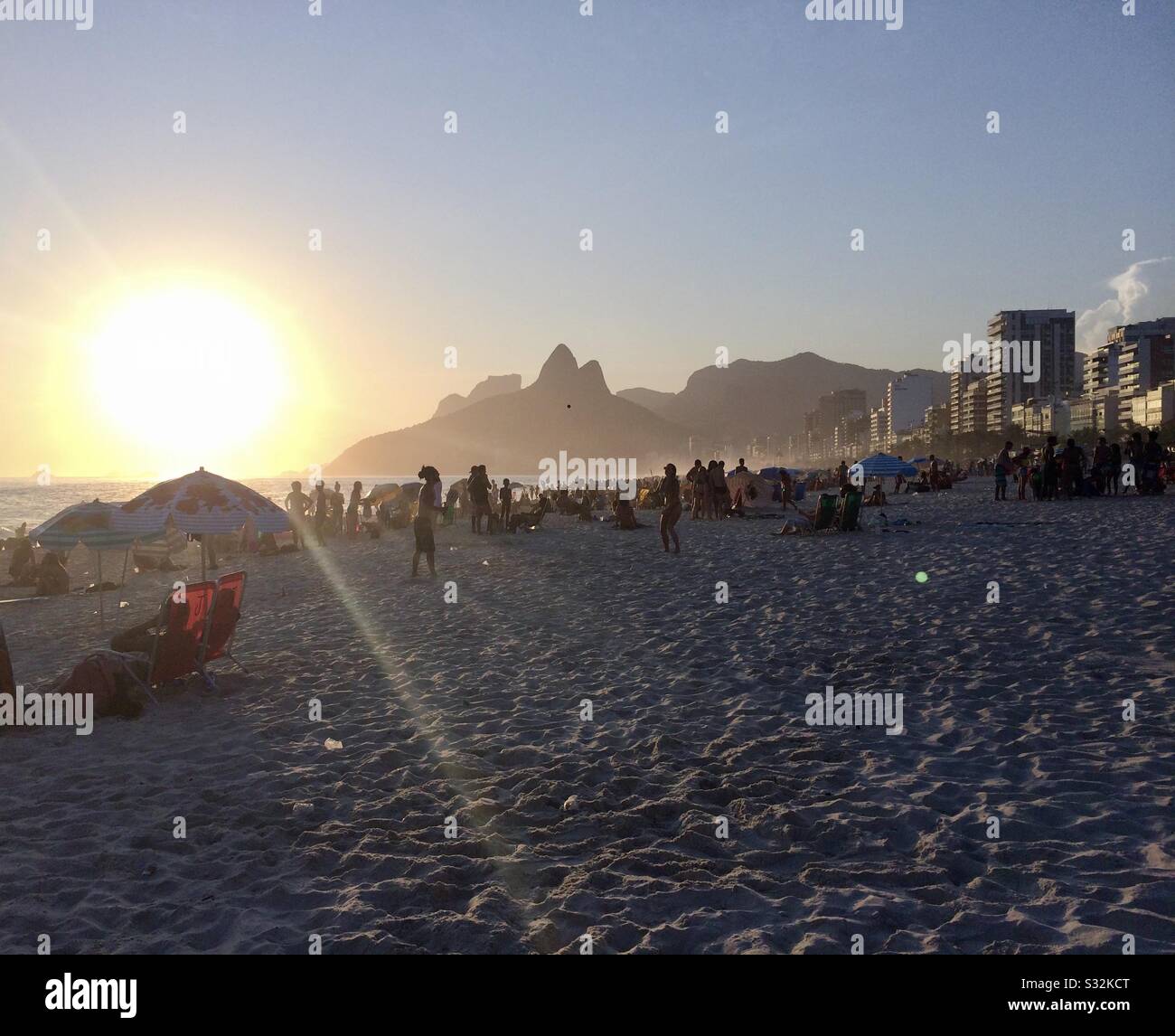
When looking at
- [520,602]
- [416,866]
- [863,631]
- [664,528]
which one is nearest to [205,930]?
[416,866]

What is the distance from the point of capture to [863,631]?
870cm

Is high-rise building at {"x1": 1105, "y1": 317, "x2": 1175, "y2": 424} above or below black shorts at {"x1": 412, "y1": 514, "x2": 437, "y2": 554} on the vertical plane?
above

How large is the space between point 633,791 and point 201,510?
24.2ft

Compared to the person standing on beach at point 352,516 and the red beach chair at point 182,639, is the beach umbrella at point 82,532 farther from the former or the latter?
the person standing on beach at point 352,516

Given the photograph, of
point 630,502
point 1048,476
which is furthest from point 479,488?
point 1048,476

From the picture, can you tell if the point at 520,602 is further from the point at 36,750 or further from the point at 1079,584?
the point at 1079,584

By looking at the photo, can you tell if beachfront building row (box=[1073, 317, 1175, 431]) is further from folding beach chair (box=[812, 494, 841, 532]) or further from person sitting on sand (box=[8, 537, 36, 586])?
person sitting on sand (box=[8, 537, 36, 586])

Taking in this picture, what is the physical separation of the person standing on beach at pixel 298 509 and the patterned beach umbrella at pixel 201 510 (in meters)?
13.1

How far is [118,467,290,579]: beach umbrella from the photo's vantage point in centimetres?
981

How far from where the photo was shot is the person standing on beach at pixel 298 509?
23.5 meters

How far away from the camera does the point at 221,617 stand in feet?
25.6

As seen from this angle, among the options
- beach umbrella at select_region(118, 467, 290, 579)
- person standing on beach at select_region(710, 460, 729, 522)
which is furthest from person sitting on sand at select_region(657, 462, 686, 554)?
person standing on beach at select_region(710, 460, 729, 522)

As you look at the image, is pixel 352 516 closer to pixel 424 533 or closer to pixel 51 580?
pixel 51 580
